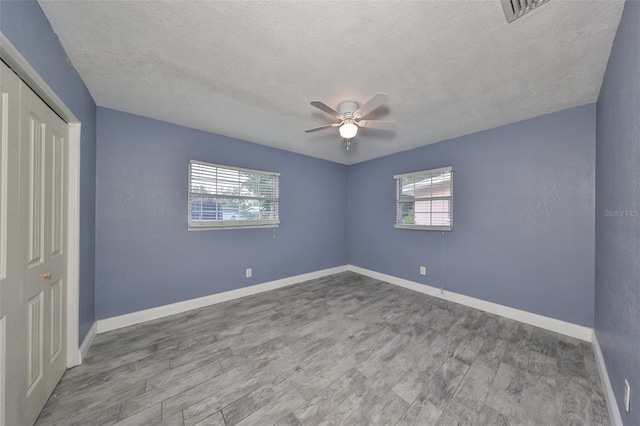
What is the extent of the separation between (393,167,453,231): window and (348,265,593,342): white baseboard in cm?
98

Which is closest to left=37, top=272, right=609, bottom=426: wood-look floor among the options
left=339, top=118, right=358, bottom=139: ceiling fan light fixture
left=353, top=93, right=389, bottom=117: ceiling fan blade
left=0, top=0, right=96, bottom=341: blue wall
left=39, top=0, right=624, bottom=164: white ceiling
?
left=0, top=0, right=96, bottom=341: blue wall

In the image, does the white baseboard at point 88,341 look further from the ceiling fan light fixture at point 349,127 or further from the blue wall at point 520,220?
the blue wall at point 520,220

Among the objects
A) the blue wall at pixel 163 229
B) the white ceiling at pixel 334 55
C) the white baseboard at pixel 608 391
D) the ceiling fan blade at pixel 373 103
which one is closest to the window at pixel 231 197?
the blue wall at pixel 163 229

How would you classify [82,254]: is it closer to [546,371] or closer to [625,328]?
[625,328]

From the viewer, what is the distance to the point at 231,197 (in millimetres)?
3461

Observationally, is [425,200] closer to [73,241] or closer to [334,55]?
[334,55]

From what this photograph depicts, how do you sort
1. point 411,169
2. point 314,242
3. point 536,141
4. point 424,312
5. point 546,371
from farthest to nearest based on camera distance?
point 314,242 → point 411,169 → point 424,312 → point 536,141 → point 546,371

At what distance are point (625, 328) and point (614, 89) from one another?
1596 mm

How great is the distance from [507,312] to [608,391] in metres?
1.35

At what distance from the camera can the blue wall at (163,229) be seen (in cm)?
259

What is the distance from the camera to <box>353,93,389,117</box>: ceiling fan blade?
1.90 metres

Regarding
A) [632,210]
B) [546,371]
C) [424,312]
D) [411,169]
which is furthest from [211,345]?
[411,169]

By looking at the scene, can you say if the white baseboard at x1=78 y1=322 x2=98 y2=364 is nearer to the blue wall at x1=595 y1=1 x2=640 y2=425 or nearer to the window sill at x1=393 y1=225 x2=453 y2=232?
the blue wall at x1=595 y1=1 x2=640 y2=425

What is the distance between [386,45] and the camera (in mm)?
1604
